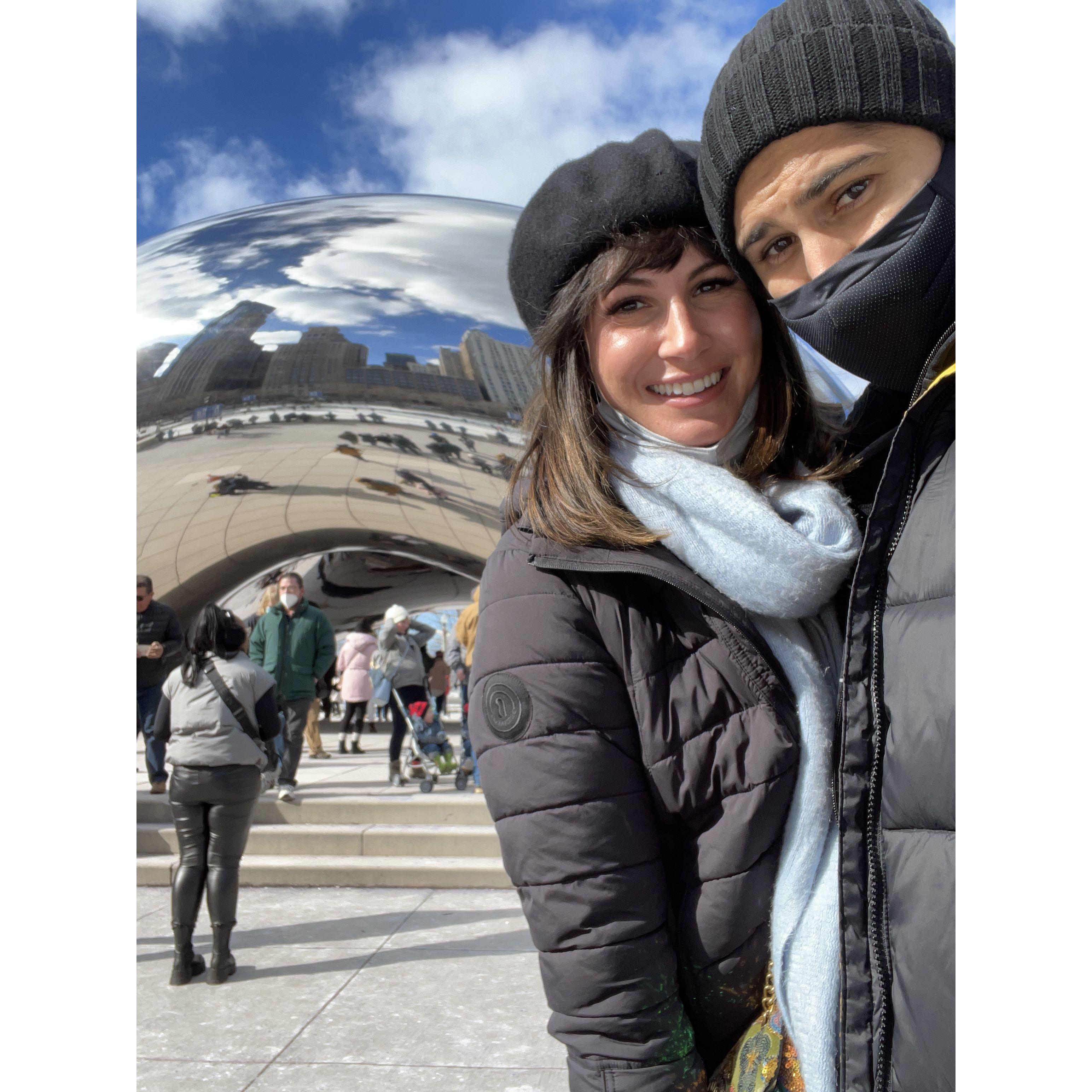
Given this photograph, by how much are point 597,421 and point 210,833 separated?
12.5 ft

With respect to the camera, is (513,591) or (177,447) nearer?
(513,591)

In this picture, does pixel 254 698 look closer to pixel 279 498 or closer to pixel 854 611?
pixel 279 498

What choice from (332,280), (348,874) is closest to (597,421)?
(348,874)

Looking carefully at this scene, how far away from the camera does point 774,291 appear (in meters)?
1.19

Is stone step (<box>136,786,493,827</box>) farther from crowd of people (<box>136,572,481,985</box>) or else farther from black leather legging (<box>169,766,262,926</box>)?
black leather legging (<box>169,766,262,926</box>)

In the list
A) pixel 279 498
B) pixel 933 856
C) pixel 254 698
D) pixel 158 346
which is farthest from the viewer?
pixel 279 498

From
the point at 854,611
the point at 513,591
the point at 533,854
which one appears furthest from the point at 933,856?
the point at 513,591

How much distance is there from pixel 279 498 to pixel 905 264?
7.16 meters

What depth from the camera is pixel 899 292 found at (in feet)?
3.36

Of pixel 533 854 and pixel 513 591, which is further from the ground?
pixel 513 591

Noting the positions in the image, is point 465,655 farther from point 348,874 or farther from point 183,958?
point 183,958

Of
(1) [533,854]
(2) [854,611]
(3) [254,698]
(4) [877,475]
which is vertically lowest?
(3) [254,698]

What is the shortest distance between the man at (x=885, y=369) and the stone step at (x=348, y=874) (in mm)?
5072

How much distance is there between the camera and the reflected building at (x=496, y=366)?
22.8 feet
